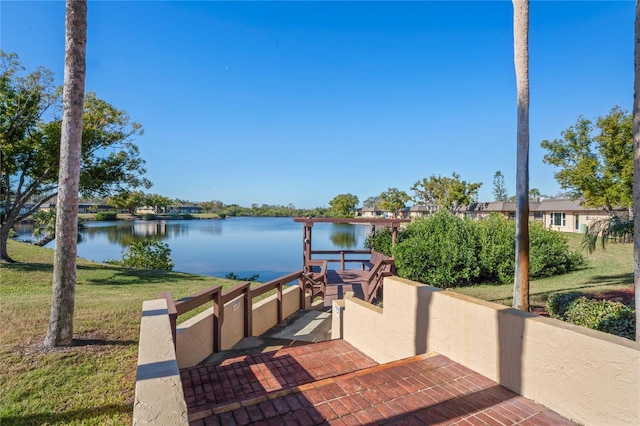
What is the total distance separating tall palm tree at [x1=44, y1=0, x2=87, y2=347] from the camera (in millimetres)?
3584

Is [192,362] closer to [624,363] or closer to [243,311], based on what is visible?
[243,311]

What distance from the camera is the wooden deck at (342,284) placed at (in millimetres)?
8115

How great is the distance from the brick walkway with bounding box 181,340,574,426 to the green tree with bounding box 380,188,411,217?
49.9 meters

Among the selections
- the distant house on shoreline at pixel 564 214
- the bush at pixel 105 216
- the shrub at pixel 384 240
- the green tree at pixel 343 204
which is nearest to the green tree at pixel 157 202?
the bush at pixel 105 216

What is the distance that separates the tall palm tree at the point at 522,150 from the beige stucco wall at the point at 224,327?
13.0 ft

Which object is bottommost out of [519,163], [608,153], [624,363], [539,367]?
[539,367]

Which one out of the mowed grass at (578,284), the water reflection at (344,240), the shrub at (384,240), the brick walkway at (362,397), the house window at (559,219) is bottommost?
the water reflection at (344,240)

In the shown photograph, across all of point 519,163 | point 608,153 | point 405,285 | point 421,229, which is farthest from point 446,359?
point 608,153

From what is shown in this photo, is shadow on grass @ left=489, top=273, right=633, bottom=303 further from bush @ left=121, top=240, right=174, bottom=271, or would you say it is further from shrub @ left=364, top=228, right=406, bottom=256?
bush @ left=121, top=240, right=174, bottom=271

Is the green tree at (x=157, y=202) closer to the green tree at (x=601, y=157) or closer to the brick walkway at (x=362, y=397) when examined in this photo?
the green tree at (x=601, y=157)

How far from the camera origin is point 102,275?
31.2ft

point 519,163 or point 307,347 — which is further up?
point 519,163

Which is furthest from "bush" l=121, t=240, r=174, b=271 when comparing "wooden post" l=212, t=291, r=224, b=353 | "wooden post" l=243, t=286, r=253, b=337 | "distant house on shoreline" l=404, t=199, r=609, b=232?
"distant house on shoreline" l=404, t=199, r=609, b=232

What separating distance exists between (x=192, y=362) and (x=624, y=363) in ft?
12.7
